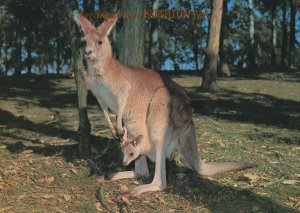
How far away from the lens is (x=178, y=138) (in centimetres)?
531

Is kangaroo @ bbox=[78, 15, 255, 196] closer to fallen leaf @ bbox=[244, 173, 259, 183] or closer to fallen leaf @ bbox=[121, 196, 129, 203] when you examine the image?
fallen leaf @ bbox=[121, 196, 129, 203]

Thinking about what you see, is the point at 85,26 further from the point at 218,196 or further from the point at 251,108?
the point at 251,108

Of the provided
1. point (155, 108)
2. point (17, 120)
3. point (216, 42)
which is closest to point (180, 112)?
point (155, 108)

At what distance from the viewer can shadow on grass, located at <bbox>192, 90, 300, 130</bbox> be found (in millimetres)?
10141

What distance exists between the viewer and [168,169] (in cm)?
599

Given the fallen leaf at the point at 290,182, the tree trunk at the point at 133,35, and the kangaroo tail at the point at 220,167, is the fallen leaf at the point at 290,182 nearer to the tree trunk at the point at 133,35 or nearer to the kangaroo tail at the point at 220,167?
the kangaroo tail at the point at 220,167

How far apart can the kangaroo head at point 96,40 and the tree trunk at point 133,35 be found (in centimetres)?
141

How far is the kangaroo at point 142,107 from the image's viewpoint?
494cm

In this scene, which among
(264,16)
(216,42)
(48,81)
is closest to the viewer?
(216,42)

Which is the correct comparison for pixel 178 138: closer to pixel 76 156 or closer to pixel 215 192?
pixel 215 192

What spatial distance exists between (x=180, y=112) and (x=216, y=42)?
31.2 ft

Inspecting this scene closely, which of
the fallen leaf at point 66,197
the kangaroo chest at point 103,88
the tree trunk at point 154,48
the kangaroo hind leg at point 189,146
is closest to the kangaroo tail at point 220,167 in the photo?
the kangaroo hind leg at point 189,146

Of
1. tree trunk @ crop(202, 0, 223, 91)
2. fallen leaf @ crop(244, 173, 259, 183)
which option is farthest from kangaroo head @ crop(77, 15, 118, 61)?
tree trunk @ crop(202, 0, 223, 91)

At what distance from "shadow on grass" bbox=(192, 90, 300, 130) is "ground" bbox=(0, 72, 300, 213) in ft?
0.07
